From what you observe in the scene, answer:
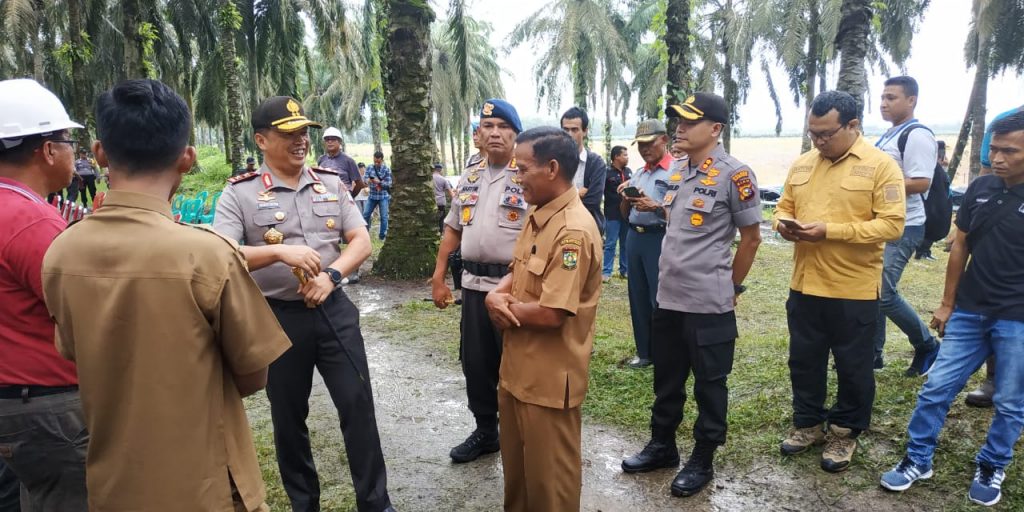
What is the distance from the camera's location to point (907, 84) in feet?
14.2

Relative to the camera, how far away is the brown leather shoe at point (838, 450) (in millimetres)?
3340

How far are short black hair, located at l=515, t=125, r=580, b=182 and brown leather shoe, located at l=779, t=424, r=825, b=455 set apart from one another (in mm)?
2262

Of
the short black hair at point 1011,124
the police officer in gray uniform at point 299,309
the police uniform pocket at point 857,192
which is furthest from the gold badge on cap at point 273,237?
the short black hair at point 1011,124

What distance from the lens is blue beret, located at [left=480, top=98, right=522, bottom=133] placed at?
3.47 m

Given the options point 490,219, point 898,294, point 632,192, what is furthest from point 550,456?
point 898,294

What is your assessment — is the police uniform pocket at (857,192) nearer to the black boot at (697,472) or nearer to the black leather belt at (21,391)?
the black boot at (697,472)

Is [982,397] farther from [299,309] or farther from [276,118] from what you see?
[276,118]

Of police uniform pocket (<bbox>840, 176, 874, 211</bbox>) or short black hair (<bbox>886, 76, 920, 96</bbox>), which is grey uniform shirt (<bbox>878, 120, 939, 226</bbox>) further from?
police uniform pocket (<bbox>840, 176, 874, 211</bbox>)

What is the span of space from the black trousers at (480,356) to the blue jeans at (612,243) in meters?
5.54

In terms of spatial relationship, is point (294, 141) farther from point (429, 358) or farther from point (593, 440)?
point (429, 358)

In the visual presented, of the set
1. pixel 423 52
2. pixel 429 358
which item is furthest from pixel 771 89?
pixel 429 358

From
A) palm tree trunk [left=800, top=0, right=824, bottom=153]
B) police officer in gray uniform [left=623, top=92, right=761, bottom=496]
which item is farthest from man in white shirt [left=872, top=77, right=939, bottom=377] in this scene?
palm tree trunk [left=800, top=0, right=824, bottom=153]

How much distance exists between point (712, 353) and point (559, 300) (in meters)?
1.32

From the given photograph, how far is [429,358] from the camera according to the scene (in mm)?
5543
